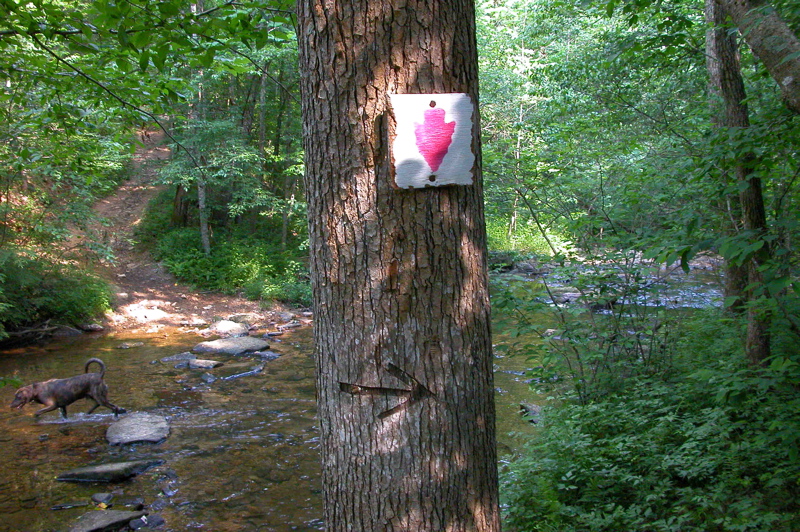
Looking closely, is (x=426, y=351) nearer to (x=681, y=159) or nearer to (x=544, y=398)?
(x=681, y=159)

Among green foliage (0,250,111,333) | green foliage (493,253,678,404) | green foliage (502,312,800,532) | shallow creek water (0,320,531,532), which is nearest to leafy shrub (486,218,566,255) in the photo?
shallow creek water (0,320,531,532)

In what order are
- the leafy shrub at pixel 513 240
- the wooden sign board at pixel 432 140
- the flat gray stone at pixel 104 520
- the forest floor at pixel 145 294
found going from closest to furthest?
the wooden sign board at pixel 432 140 < the flat gray stone at pixel 104 520 < the leafy shrub at pixel 513 240 < the forest floor at pixel 145 294

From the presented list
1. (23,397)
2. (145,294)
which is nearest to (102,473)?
(23,397)

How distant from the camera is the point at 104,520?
5.31m

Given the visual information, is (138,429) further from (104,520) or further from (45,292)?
(45,292)

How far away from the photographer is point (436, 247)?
1.58 meters

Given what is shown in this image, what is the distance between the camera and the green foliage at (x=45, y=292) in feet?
37.3

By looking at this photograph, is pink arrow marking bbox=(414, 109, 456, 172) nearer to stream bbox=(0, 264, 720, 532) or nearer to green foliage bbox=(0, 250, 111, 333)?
stream bbox=(0, 264, 720, 532)

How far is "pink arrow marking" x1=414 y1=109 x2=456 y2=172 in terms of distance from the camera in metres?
1.56

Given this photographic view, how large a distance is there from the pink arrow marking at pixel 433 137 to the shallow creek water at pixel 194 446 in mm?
4662

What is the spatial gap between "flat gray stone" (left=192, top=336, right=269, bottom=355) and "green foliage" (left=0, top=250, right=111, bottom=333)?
3.45 meters

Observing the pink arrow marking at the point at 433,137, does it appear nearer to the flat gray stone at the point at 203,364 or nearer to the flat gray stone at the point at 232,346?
the flat gray stone at the point at 203,364

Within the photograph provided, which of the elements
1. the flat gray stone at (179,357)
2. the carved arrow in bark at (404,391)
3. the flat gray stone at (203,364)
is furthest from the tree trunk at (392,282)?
the flat gray stone at (179,357)

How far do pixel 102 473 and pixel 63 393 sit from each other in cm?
223
